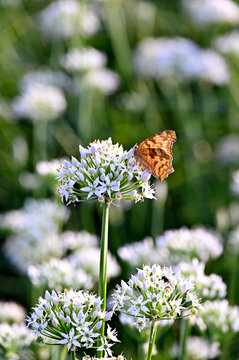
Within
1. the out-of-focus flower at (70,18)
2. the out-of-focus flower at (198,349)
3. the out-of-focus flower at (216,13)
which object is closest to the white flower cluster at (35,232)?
the out-of-focus flower at (198,349)

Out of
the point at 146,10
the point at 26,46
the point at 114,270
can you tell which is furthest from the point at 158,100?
the point at 114,270

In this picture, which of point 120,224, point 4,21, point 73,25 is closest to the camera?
point 120,224

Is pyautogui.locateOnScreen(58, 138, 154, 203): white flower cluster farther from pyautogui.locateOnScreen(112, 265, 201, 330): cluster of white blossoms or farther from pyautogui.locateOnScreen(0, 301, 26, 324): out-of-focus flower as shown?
pyautogui.locateOnScreen(0, 301, 26, 324): out-of-focus flower

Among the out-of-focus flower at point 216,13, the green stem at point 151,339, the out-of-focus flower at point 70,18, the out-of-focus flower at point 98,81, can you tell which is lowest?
the green stem at point 151,339

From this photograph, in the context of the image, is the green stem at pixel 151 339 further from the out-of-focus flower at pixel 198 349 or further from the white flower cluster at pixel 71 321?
the out-of-focus flower at pixel 198 349

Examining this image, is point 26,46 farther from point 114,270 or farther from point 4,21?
point 114,270

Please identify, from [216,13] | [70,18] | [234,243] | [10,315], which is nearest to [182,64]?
[216,13]
